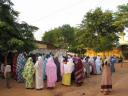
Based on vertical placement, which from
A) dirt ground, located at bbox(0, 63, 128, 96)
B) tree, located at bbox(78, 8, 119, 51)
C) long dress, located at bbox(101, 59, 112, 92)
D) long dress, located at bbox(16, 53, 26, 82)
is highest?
tree, located at bbox(78, 8, 119, 51)

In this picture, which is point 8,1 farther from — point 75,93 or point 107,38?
point 107,38

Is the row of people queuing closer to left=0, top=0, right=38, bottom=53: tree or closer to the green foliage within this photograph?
left=0, top=0, right=38, bottom=53: tree

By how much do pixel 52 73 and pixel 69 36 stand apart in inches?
2009

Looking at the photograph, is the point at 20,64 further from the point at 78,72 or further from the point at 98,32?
the point at 98,32

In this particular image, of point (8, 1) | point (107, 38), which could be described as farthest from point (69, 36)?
point (8, 1)

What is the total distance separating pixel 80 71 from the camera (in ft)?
68.3

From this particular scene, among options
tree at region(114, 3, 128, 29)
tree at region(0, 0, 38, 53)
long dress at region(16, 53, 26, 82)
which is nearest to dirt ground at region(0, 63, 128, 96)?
long dress at region(16, 53, 26, 82)

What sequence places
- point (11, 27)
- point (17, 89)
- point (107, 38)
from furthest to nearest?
1. point (107, 38)
2. point (11, 27)
3. point (17, 89)

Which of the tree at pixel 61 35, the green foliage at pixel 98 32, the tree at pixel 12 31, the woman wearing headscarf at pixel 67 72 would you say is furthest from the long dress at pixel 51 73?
the tree at pixel 61 35

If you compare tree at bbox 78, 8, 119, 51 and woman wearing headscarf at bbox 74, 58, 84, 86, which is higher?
tree at bbox 78, 8, 119, 51

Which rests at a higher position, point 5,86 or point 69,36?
point 69,36

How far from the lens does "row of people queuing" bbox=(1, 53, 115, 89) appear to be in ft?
62.4

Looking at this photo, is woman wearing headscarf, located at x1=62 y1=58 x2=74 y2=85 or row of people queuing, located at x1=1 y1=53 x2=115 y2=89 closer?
row of people queuing, located at x1=1 y1=53 x2=115 y2=89

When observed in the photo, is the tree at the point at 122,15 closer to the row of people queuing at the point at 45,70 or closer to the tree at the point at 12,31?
the tree at the point at 12,31
